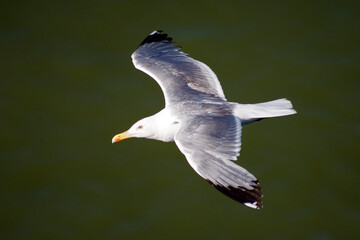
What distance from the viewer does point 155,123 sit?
732cm

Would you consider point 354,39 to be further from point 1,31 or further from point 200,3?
point 1,31

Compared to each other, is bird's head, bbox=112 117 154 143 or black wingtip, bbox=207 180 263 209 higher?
bird's head, bbox=112 117 154 143

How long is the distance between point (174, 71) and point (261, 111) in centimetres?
149

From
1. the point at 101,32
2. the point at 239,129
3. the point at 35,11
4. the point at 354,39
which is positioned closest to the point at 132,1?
the point at 101,32

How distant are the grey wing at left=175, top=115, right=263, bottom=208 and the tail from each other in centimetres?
19

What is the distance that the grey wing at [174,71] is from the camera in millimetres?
7758

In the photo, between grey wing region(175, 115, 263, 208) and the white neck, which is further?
the white neck

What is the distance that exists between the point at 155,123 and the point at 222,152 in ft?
4.07

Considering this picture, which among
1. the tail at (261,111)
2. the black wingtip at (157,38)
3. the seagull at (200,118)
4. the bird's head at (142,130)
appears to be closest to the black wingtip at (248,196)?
the seagull at (200,118)

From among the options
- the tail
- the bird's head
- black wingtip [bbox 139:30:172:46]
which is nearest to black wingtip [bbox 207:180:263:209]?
the tail

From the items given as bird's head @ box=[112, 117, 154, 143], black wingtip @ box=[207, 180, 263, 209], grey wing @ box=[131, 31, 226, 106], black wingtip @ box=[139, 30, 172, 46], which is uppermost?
black wingtip @ box=[139, 30, 172, 46]

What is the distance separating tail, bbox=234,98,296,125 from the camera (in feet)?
23.2

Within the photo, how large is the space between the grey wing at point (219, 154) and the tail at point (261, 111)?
19 cm

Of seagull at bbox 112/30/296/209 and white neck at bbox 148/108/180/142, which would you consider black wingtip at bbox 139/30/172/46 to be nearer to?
seagull at bbox 112/30/296/209
